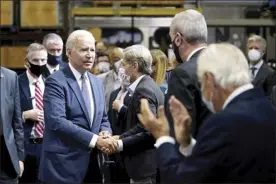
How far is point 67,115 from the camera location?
443 centimetres

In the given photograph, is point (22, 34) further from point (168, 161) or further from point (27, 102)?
point (168, 161)

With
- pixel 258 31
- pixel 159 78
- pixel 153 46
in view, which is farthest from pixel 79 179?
pixel 258 31

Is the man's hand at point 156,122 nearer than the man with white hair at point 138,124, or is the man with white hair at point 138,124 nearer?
the man's hand at point 156,122

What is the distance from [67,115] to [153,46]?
6235 mm

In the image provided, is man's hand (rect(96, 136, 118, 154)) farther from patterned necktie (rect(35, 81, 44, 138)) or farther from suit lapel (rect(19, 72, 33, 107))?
suit lapel (rect(19, 72, 33, 107))

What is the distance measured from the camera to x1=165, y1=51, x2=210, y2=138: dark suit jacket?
332 centimetres

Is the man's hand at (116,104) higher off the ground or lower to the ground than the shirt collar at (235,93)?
lower

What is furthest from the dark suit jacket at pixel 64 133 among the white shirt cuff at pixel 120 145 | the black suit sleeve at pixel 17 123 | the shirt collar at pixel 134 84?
the black suit sleeve at pixel 17 123

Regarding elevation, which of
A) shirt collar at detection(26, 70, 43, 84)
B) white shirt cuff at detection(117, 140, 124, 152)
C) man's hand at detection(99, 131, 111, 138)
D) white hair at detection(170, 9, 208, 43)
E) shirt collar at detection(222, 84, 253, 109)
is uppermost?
white hair at detection(170, 9, 208, 43)

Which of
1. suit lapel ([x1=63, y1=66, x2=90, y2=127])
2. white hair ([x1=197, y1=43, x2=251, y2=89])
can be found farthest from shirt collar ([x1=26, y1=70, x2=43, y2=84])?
white hair ([x1=197, y1=43, x2=251, y2=89])

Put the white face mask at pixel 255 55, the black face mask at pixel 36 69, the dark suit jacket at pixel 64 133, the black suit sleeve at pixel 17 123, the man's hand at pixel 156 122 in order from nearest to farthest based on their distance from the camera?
the man's hand at pixel 156 122
the dark suit jacket at pixel 64 133
the black suit sleeve at pixel 17 123
the black face mask at pixel 36 69
the white face mask at pixel 255 55

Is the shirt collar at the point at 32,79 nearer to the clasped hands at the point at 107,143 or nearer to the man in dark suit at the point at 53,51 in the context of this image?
the man in dark suit at the point at 53,51

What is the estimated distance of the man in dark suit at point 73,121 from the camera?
4.35m

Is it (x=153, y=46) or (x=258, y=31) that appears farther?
(x=258, y=31)
